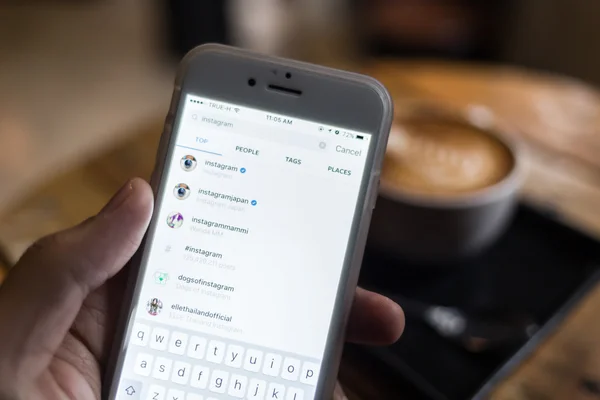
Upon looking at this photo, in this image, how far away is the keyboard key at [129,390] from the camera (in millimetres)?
445

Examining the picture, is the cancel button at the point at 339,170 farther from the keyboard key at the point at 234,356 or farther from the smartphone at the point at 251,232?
the keyboard key at the point at 234,356

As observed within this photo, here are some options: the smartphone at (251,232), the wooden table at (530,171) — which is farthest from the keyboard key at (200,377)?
the wooden table at (530,171)

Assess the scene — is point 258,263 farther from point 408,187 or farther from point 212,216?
point 408,187

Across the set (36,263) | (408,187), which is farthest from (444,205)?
(36,263)

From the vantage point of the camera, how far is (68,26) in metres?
1.89

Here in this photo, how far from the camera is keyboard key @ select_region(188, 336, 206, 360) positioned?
1.47 feet

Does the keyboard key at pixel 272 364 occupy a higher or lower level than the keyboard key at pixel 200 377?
higher

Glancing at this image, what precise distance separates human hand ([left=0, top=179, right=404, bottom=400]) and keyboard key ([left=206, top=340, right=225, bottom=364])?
0.07 m

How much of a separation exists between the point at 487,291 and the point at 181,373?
0.27 metres

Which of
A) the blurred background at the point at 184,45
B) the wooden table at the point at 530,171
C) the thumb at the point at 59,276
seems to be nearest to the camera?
the thumb at the point at 59,276

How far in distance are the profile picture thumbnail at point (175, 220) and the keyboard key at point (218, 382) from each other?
11cm

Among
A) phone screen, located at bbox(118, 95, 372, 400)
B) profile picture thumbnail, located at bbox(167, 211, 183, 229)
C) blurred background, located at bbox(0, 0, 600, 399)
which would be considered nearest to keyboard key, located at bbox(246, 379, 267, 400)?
phone screen, located at bbox(118, 95, 372, 400)

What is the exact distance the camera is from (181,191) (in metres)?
0.47

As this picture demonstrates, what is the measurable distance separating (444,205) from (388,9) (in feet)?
4.03
